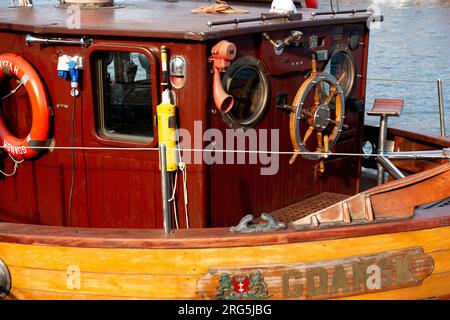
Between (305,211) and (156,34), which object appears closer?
(156,34)

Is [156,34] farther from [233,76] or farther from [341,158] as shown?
[341,158]

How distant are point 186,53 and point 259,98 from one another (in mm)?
949

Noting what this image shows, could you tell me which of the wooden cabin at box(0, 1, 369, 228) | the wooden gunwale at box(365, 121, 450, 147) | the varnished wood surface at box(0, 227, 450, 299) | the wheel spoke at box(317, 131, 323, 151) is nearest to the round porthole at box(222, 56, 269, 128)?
the wooden cabin at box(0, 1, 369, 228)

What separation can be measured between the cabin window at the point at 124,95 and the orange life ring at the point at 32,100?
0.49 metres

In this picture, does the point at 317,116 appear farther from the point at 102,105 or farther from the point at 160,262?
the point at 160,262

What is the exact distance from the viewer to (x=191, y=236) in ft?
17.0

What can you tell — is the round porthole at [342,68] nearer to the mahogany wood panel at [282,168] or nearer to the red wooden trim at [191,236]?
the mahogany wood panel at [282,168]

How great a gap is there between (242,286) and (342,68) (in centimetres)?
284

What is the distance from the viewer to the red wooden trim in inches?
203

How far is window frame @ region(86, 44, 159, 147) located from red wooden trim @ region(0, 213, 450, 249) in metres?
0.84

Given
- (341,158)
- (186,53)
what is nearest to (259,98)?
(186,53)

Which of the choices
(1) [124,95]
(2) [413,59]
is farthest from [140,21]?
(2) [413,59]
